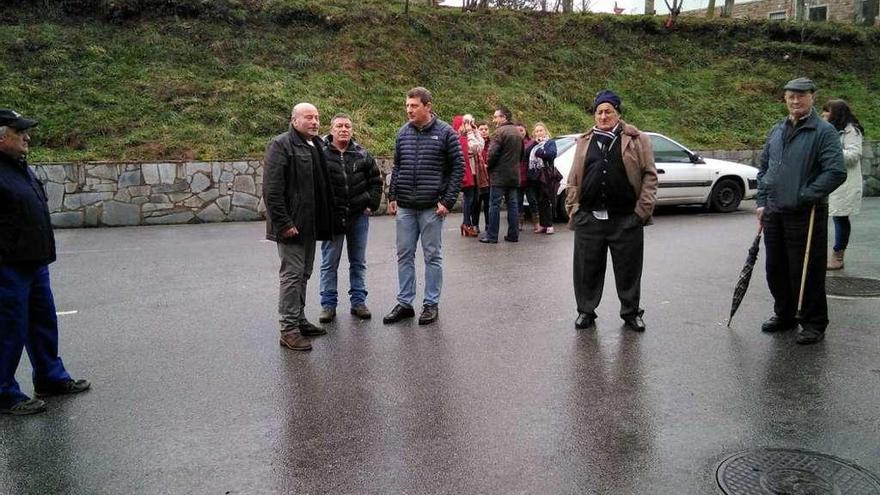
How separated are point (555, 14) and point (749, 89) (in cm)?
733

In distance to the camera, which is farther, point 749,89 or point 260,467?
point 749,89

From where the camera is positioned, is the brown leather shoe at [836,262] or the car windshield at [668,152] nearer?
the brown leather shoe at [836,262]

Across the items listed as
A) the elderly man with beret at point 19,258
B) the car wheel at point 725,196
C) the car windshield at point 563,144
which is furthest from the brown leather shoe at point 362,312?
the car wheel at point 725,196

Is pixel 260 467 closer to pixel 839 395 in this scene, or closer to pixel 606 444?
pixel 606 444

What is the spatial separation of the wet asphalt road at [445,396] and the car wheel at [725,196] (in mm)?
6433

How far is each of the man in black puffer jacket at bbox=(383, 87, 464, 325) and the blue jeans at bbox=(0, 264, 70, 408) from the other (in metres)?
2.61

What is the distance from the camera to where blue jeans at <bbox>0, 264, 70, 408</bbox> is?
414cm

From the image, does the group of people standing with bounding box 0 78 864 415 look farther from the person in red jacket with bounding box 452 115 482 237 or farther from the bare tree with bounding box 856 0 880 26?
the bare tree with bounding box 856 0 880 26

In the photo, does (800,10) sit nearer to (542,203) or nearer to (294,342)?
(542,203)

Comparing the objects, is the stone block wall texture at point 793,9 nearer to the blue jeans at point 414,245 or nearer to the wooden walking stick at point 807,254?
the wooden walking stick at point 807,254

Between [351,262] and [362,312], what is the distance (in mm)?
485

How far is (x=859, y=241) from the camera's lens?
975 cm

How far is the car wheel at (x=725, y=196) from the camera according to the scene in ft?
44.3

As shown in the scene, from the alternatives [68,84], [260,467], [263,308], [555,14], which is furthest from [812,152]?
[555,14]
